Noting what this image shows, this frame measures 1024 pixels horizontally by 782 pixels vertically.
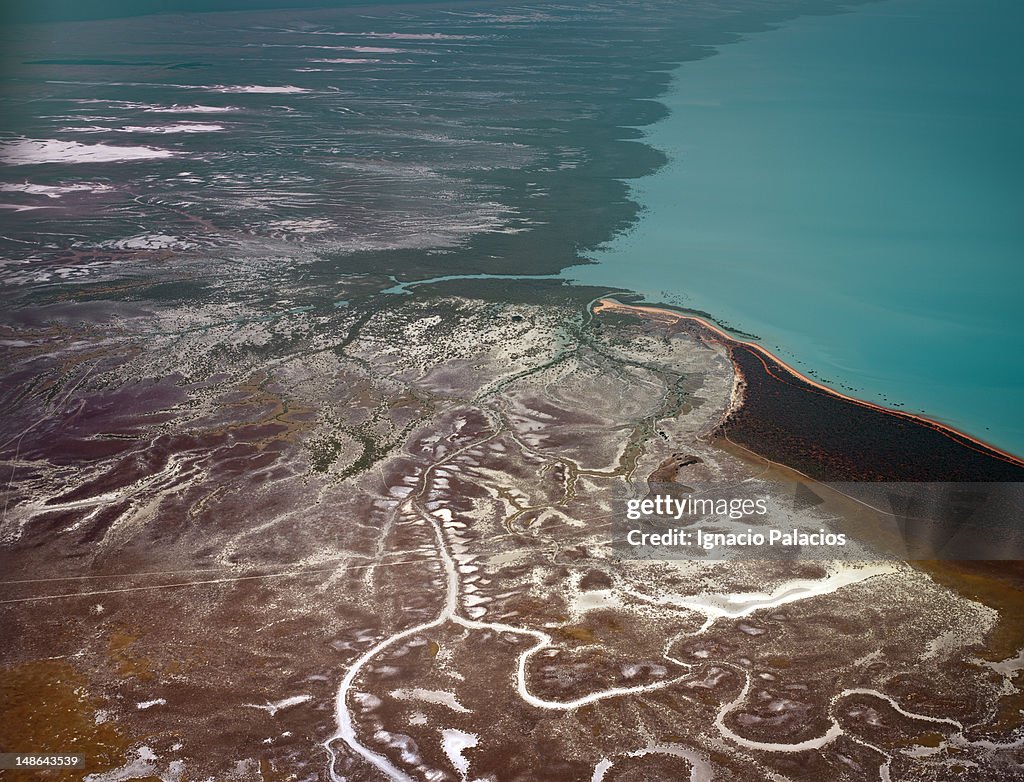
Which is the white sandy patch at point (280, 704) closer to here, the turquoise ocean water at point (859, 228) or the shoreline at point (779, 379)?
the shoreline at point (779, 379)

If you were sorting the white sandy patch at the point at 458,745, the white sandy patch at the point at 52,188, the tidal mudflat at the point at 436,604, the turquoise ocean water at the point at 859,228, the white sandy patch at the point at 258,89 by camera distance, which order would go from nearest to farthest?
1. the white sandy patch at the point at 458,745
2. the tidal mudflat at the point at 436,604
3. the turquoise ocean water at the point at 859,228
4. the white sandy patch at the point at 52,188
5. the white sandy patch at the point at 258,89

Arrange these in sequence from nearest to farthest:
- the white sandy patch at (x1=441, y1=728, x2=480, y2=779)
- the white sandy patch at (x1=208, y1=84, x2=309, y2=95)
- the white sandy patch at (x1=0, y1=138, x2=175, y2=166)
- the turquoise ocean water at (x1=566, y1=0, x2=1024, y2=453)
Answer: the white sandy patch at (x1=441, y1=728, x2=480, y2=779)
the turquoise ocean water at (x1=566, y1=0, x2=1024, y2=453)
the white sandy patch at (x1=0, y1=138, x2=175, y2=166)
the white sandy patch at (x1=208, y1=84, x2=309, y2=95)

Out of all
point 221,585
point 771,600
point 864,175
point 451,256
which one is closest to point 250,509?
point 221,585

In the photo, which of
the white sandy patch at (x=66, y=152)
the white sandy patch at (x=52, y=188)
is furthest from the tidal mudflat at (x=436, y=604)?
the white sandy patch at (x=66, y=152)

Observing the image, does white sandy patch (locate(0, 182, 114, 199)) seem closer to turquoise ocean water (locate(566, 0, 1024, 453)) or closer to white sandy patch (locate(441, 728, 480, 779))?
turquoise ocean water (locate(566, 0, 1024, 453))

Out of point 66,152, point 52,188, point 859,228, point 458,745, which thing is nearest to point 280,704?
point 458,745

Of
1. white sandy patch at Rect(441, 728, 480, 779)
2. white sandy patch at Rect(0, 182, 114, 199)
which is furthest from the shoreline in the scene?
white sandy patch at Rect(0, 182, 114, 199)
